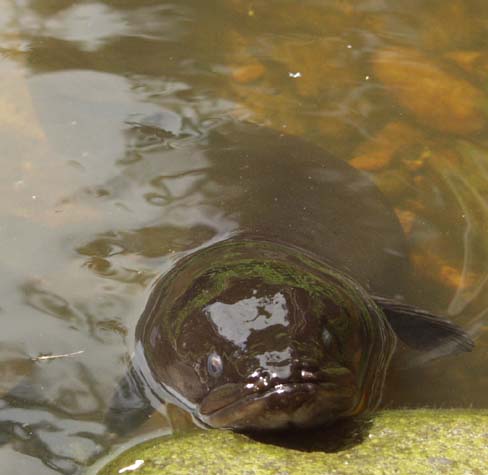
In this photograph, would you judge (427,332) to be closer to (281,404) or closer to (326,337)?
(326,337)

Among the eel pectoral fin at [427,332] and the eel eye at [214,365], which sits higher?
the eel eye at [214,365]

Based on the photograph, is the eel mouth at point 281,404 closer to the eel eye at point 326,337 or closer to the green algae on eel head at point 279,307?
the green algae on eel head at point 279,307

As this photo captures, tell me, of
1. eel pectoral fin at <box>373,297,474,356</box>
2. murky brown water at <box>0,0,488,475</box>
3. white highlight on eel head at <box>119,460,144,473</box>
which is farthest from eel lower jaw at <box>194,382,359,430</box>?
eel pectoral fin at <box>373,297,474,356</box>

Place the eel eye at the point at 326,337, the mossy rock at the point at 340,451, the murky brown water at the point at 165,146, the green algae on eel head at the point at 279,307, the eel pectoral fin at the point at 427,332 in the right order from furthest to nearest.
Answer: the eel pectoral fin at the point at 427,332
the murky brown water at the point at 165,146
the eel eye at the point at 326,337
the green algae on eel head at the point at 279,307
the mossy rock at the point at 340,451

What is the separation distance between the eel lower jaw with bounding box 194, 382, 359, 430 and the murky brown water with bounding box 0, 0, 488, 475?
1.82 ft

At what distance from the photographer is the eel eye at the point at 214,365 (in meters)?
3.23

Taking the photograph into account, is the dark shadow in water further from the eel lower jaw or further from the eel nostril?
the eel nostril

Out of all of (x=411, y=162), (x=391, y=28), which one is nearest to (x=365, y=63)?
(x=391, y=28)

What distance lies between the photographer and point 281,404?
2869mm

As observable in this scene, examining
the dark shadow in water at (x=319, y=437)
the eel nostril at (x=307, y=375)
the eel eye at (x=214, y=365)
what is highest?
the eel nostril at (x=307, y=375)

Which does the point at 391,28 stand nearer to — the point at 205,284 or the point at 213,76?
the point at 213,76

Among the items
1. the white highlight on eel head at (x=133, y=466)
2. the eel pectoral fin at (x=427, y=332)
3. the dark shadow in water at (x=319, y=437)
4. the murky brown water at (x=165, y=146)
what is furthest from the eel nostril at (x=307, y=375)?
the eel pectoral fin at (x=427, y=332)

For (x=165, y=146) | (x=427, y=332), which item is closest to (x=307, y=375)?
(x=427, y=332)

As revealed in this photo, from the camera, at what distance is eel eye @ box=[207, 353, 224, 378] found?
10.6 ft
